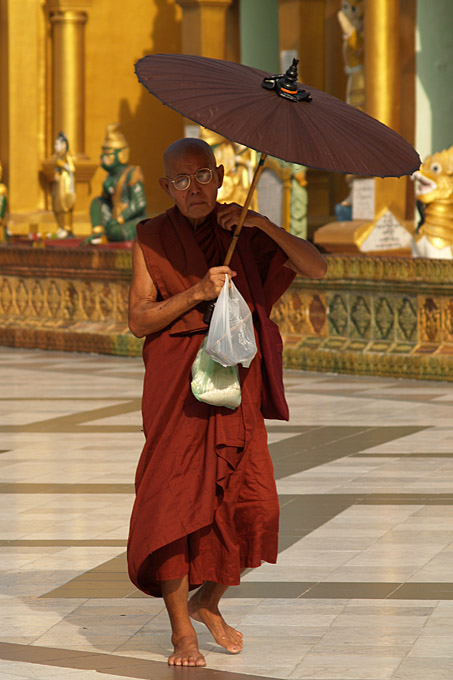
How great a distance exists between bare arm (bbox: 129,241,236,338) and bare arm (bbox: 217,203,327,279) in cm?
18

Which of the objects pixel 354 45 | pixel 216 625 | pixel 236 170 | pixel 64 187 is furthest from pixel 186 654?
pixel 64 187

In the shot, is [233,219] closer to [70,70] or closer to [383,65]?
[383,65]

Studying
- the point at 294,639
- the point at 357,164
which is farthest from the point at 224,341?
the point at 294,639

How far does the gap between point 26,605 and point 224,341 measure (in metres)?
1.38

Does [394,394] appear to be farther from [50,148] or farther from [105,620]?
[50,148]

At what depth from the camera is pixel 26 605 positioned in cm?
523

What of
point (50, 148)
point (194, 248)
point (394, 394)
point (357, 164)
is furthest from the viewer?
point (50, 148)

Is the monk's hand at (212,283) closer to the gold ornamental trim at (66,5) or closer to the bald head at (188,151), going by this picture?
the bald head at (188,151)

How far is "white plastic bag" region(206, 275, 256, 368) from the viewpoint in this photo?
442cm

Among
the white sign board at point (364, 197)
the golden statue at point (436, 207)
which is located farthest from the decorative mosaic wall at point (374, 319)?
the white sign board at point (364, 197)

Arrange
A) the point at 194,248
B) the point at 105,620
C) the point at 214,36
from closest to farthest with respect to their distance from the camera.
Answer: the point at 194,248 → the point at 105,620 → the point at 214,36

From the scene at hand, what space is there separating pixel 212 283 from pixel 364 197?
1122cm

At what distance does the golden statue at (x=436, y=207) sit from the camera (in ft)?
41.8

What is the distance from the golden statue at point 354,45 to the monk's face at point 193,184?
11580 mm
